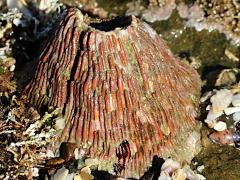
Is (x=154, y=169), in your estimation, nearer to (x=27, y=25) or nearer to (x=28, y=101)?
(x=28, y=101)

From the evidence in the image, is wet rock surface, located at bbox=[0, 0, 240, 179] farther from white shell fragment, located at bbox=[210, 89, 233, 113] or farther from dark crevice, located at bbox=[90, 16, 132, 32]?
dark crevice, located at bbox=[90, 16, 132, 32]

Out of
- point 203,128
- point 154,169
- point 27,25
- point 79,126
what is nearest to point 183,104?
point 203,128

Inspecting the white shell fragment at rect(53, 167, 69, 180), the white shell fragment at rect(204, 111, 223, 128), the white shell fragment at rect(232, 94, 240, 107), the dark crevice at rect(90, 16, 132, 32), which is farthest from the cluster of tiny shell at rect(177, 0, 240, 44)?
the white shell fragment at rect(53, 167, 69, 180)

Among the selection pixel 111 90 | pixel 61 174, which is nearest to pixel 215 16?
pixel 111 90

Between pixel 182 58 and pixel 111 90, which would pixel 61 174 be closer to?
pixel 111 90

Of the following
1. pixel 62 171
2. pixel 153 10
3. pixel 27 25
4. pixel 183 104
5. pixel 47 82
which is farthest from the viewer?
pixel 153 10
